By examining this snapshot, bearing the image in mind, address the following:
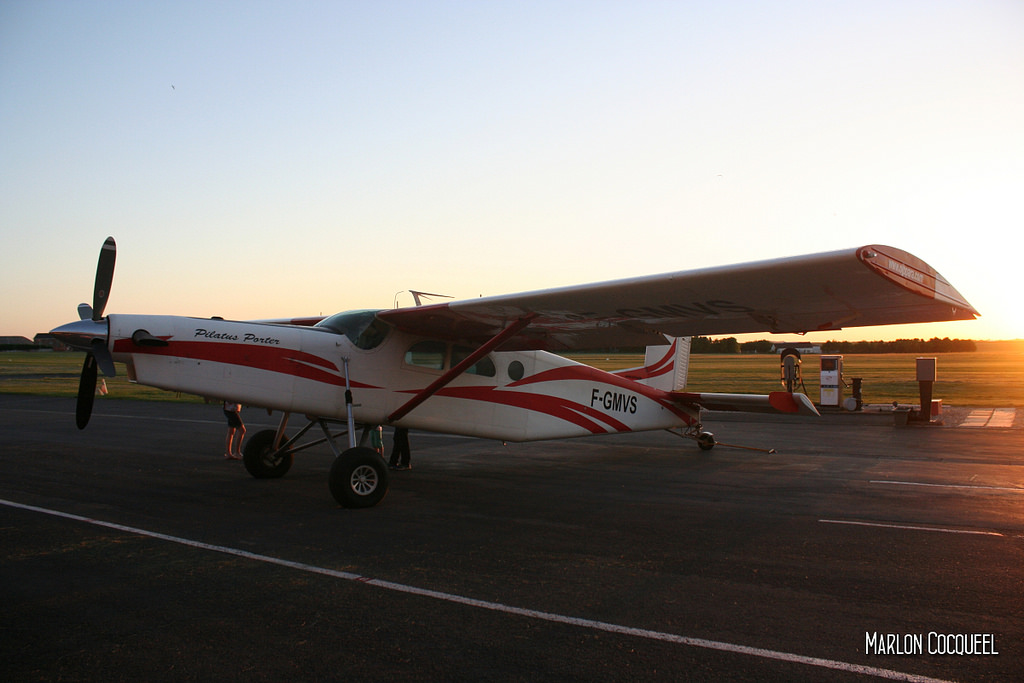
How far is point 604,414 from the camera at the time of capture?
11594 mm

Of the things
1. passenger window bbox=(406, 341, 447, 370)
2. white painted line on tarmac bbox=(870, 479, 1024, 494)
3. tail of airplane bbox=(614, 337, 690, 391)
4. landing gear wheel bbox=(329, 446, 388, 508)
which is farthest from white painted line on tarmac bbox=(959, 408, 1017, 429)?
landing gear wheel bbox=(329, 446, 388, 508)

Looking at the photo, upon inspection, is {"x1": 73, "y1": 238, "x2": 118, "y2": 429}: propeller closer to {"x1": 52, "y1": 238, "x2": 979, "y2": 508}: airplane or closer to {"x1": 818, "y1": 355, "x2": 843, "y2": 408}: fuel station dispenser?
{"x1": 52, "y1": 238, "x2": 979, "y2": 508}: airplane

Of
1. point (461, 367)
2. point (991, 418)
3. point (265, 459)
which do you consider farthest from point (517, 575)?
point (991, 418)

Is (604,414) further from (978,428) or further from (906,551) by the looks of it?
(978,428)

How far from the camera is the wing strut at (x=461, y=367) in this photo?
28.1 feet

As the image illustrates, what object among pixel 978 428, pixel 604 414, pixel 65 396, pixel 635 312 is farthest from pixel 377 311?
pixel 65 396

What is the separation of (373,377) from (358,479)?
1.61m

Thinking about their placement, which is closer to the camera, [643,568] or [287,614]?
[287,614]

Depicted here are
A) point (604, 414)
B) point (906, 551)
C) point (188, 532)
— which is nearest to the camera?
point (906, 551)

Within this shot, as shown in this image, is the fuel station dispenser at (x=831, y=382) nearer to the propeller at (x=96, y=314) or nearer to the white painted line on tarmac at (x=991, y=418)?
the white painted line on tarmac at (x=991, y=418)

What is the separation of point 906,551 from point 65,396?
33254 mm

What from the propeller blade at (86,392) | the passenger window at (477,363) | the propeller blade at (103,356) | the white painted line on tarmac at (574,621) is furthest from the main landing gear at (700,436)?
the propeller blade at (86,392)

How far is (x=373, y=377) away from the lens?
903cm

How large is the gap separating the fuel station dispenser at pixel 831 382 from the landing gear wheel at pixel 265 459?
18.6 meters
